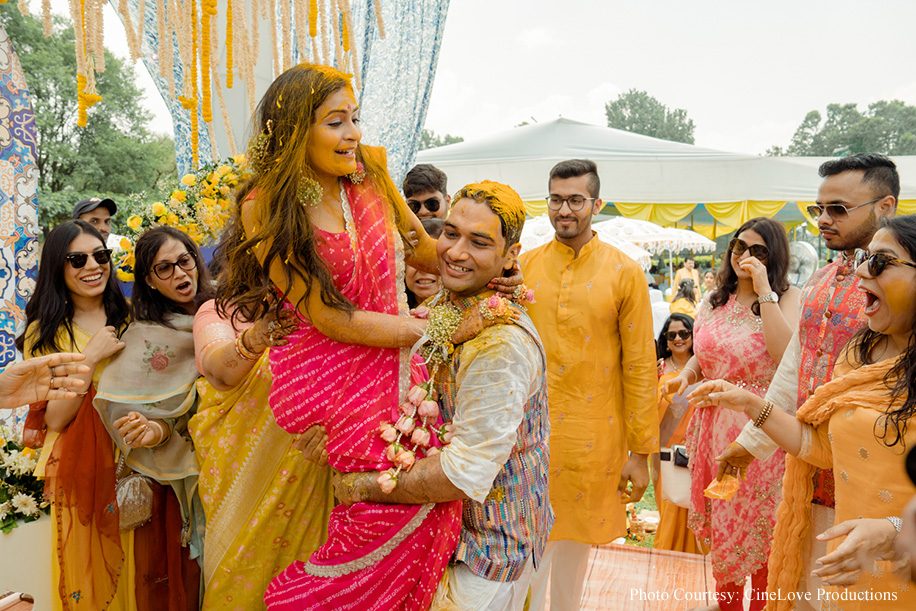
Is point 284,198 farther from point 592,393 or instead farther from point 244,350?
point 592,393

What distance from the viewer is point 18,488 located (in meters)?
2.67

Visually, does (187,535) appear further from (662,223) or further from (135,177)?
(135,177)

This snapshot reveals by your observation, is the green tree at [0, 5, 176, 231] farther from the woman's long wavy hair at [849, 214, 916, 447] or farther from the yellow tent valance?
the woman's long wavy hair at [849, 214, 916, 447]

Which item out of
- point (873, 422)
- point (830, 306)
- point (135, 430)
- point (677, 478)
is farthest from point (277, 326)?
point (677, 478)

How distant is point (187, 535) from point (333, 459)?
131cm

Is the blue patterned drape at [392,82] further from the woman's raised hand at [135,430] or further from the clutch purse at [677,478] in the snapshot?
the clutch purse at [677,478]

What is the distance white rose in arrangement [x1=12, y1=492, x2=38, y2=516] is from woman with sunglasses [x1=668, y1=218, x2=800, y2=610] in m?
3.07

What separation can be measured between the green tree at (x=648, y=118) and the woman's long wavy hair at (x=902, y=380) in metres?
72.4

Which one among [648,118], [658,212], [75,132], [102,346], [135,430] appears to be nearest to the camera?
[135,430]

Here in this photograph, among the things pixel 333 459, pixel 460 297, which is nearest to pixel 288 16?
pixel 460 297

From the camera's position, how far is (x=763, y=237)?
3.41 meters

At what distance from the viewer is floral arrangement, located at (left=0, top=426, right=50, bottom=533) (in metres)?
2.60

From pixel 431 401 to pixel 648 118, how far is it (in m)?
74.8

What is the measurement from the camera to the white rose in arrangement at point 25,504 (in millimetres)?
2598
